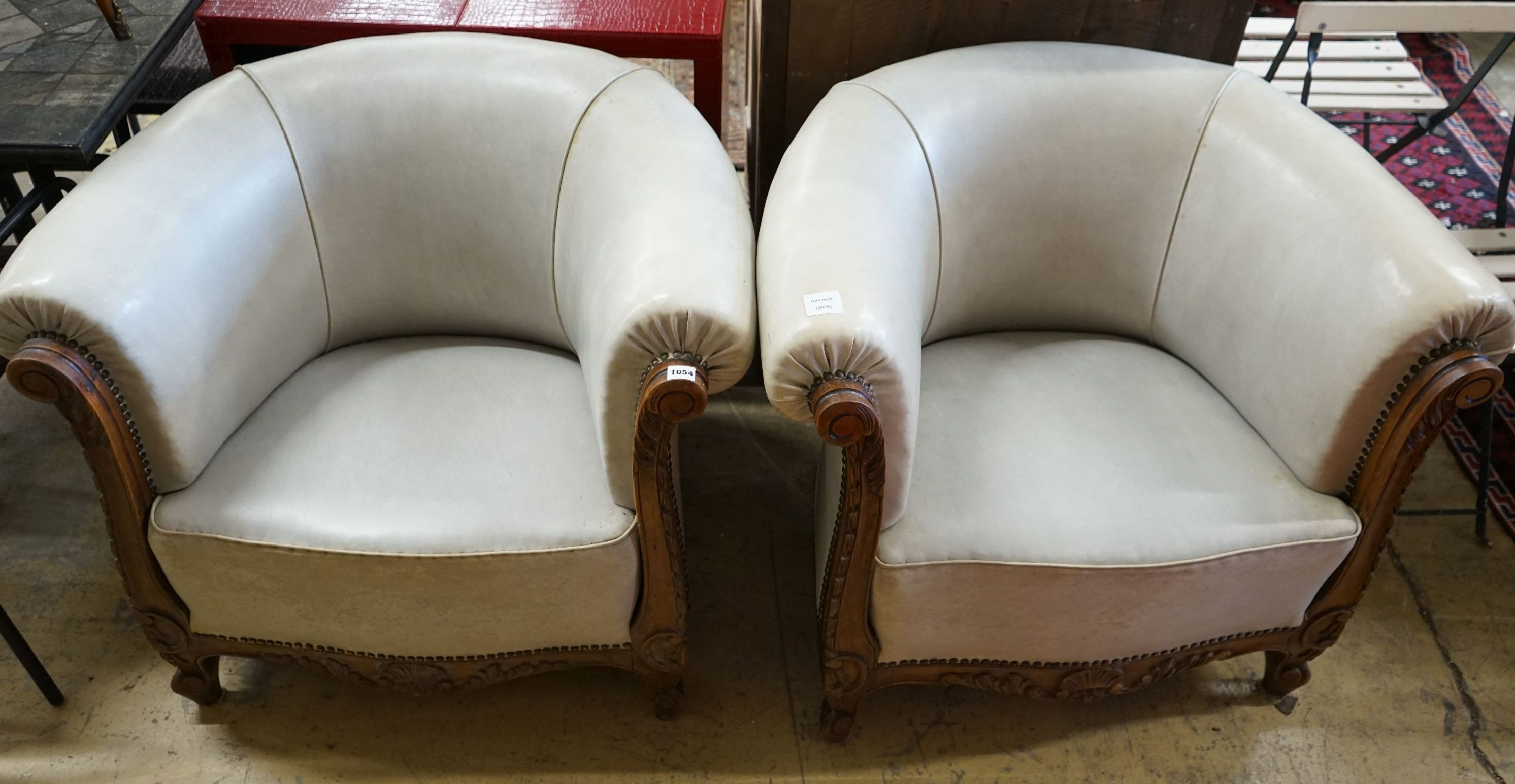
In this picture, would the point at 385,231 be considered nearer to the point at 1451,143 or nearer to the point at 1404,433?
the point at 1404,433

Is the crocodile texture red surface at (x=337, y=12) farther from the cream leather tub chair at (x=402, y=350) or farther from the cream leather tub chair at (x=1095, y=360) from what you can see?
the cream leather tub chair at (x=1095, y=360)

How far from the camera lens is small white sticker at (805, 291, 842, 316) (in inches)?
51.0

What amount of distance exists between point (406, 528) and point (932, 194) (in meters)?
0.90

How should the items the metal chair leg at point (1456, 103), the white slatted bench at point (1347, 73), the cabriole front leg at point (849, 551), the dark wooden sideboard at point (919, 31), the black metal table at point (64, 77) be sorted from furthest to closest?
1. the white slatted bench at point (1347, 73)
2. the metal chair leg at point (1456, 103)
3. the dark wooden sideboard at point (919, 31)
4. the black metal table at point (64, 77)
5. the cabriole front leg at point (849, 551)

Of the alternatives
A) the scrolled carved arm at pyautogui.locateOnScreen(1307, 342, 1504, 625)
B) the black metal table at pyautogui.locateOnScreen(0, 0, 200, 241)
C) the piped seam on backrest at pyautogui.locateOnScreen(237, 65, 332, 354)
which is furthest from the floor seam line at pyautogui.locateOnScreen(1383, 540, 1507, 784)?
the black metal table at pyautogui.locateOnScreen(0, 0, 200, 241)

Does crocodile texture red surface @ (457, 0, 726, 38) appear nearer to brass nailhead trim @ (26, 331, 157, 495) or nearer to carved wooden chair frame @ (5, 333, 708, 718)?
carved wooden chair frame @ (5, 333, 708, 718)

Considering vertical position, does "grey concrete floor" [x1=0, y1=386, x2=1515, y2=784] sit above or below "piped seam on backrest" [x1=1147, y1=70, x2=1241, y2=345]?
below

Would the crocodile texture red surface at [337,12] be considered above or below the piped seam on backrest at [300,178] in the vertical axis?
above

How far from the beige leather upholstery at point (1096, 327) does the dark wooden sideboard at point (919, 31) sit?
0.11 metres

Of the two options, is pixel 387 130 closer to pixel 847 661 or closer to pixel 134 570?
pixel 134 570

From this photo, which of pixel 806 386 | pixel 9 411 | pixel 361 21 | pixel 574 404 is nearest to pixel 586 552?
pixel 574 404

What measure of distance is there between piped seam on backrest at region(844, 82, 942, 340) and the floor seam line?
0.79 m

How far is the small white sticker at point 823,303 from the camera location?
129cm

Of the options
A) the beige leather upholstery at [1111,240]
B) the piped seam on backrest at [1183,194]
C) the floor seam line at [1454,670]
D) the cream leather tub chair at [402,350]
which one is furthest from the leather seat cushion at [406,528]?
the floor seam line at [1454,670]
